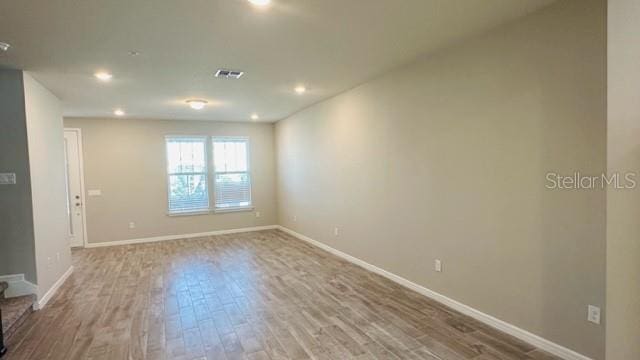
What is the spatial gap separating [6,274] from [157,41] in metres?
2.98

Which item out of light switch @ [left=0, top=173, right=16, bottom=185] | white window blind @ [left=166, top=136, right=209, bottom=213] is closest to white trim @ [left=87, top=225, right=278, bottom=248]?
white window blind @ [left=166, top=136, right=209, bottom=213]

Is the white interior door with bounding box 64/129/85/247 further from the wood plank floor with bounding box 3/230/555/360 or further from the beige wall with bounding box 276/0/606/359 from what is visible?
the beige wall with bounding box 276/0/606/359

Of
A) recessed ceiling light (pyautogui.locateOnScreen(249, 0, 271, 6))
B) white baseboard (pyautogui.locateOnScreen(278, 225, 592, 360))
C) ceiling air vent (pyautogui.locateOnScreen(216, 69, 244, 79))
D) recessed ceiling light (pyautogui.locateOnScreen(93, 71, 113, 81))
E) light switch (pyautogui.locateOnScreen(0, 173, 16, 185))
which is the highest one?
ceiling air vent (pyautogui.locateOnScreen(216, 69, 244, 79))

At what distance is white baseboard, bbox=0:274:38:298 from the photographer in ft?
11.6

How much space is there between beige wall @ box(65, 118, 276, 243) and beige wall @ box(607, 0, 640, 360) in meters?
7.02

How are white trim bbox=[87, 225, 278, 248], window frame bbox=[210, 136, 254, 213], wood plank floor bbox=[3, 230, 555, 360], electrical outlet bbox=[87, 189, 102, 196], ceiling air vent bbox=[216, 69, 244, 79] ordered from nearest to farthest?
wood plank floor bbox=[3, 230, 555, 360] → ceiling air vent bbox=[216, 69, 244, 79] → electrical outlet bbox=[87, 189, 102, 196] → white trim bbox=[87, 225, 278, 248] → window frame bbox=[210, 136, 254, 213]

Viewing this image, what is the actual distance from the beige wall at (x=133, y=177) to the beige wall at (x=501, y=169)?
4409 mm

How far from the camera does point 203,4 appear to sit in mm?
2270

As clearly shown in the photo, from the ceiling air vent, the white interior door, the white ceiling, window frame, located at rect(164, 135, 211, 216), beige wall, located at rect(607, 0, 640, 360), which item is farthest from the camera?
window frame, located at rect(164, 135, 211, 216)

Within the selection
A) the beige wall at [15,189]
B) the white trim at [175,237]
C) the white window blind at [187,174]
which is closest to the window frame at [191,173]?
the white window blind at [187,174]

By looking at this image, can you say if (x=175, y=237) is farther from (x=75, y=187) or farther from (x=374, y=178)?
(x=374, y=178)

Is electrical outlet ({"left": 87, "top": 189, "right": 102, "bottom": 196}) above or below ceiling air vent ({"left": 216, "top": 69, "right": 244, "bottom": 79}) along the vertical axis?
below

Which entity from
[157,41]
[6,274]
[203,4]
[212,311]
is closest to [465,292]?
[212,311]

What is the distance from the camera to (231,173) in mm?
7867
